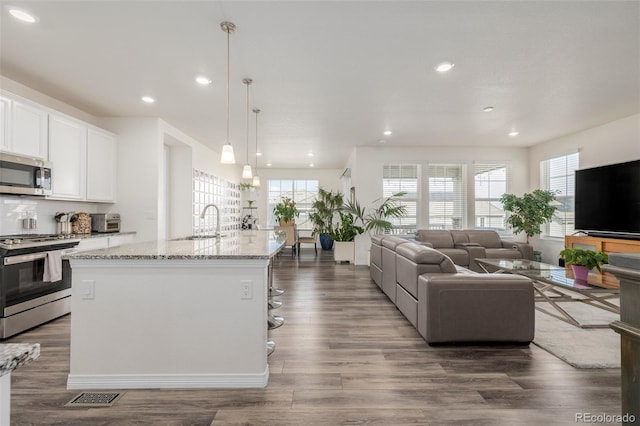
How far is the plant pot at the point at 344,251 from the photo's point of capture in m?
6.93

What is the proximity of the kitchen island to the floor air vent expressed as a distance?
0.36ft

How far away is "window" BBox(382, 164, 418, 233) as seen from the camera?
6789 mm

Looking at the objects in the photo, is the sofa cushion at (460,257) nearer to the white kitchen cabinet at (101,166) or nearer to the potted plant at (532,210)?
the potted plant at (532,210)

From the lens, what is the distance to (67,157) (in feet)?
12.4

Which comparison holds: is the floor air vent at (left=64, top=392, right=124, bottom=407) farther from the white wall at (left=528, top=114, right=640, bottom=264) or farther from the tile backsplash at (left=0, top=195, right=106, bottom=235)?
the white wall at (left=528, top=114, right=640, bottom=264)

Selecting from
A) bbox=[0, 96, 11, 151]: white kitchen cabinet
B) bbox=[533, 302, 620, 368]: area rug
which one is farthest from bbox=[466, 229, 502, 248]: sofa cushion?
bbox=[0, 96, 11, 151]: white kitchen cabinet

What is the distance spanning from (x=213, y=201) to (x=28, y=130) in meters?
4.11

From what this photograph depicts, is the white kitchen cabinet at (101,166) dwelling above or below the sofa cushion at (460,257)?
above

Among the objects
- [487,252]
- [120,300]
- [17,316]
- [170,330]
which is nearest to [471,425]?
[170,330]

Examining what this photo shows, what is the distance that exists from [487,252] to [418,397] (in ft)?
15.1

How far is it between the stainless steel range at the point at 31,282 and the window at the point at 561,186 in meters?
7.90

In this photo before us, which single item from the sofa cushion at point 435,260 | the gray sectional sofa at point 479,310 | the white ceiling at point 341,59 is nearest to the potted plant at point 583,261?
the gray sectional sofa at point 479,310

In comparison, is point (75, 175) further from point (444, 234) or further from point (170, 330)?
point (444, 234)

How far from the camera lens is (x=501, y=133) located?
18.5ft
